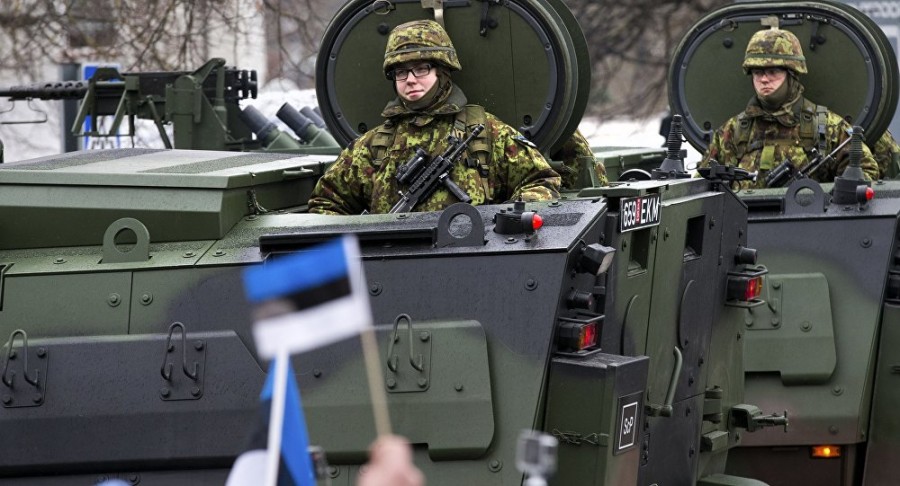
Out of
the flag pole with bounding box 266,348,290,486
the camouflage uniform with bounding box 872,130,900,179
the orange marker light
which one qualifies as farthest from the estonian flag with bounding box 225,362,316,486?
the camouflage uniform with bounding box 872,130,900,179

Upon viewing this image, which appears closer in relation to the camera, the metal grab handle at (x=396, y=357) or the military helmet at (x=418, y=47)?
the metal grab handle at (x=396, y=357)

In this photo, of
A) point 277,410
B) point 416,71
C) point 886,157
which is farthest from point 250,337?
point 886,157

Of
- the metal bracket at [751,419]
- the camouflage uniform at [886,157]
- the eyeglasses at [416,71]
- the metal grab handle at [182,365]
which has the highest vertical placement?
the eyeglasses at [416,71]

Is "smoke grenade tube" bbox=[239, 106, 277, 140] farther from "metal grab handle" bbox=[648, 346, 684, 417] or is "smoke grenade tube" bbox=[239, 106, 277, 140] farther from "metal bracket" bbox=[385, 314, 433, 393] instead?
"metal bracket" bbox=[385, 314, 433, 393]

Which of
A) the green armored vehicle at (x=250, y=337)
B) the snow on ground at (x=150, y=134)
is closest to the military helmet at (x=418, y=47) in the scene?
the green armored vehicle at (x=250, y=337)

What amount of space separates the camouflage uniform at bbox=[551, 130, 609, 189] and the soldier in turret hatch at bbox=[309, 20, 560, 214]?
1192mm

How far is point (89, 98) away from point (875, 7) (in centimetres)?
623

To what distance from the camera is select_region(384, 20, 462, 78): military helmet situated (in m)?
7.27

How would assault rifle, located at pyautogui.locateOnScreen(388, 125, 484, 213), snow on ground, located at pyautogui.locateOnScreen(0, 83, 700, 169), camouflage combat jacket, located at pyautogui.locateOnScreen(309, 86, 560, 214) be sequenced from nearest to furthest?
assault rifle, located at pyautogui.locateOnScreen(388, 125, 484, 213), camouflage combat jacket, located at pyautogui.locateOnScreen(309, 86, 560, 214), snow on ground, located at pyautogui.locateOnScreen(0, 83, 700, 169)

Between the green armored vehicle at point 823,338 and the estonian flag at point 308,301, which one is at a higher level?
the estonian flag at point 308,301

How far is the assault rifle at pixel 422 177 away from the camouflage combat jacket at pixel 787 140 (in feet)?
11.4

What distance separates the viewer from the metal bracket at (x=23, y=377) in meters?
5.65

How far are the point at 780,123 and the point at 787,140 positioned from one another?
0.37 ft

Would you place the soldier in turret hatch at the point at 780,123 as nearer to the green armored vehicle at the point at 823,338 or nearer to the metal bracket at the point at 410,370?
the green armored vehicle at the point at 823,338
